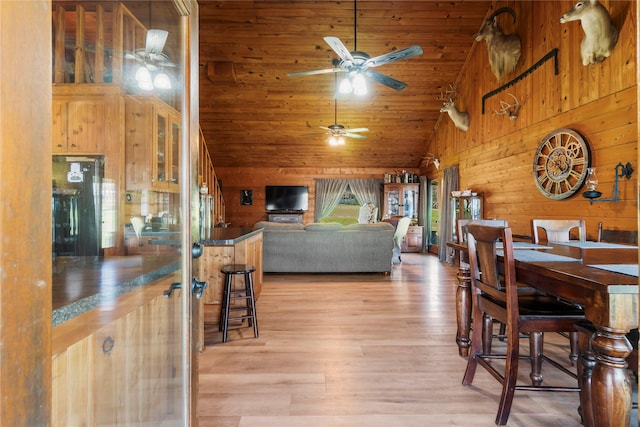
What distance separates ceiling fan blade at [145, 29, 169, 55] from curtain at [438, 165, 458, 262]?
5893 mm

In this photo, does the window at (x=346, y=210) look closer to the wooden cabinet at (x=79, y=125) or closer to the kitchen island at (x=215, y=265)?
the wooden cabinet at (x=79, y=125)

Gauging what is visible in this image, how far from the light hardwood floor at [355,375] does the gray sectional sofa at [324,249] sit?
1.65 meters

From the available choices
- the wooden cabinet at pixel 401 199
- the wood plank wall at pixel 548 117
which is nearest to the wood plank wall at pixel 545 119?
the wood plank wall at pixel 548 117

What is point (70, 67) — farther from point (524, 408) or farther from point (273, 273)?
point (524, 408)

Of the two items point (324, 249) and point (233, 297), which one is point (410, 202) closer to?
point (324, 249)

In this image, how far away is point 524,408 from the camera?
6.34 ft

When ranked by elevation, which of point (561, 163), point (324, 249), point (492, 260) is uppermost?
point (561, 163)

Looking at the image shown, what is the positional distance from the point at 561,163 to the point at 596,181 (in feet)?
2.04

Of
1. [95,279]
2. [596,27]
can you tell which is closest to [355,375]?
[95,279]

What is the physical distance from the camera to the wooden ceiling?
220 inches

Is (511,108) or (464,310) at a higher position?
(511,108)

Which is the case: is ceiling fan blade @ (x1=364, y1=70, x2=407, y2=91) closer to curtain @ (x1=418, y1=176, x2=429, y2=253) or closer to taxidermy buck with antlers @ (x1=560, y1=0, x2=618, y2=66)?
taxidermy buck with antlers @ (x1=560, y1=0, x2=618, y2=66)

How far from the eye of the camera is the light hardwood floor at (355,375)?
1849 mm

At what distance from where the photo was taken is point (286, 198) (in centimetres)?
944
